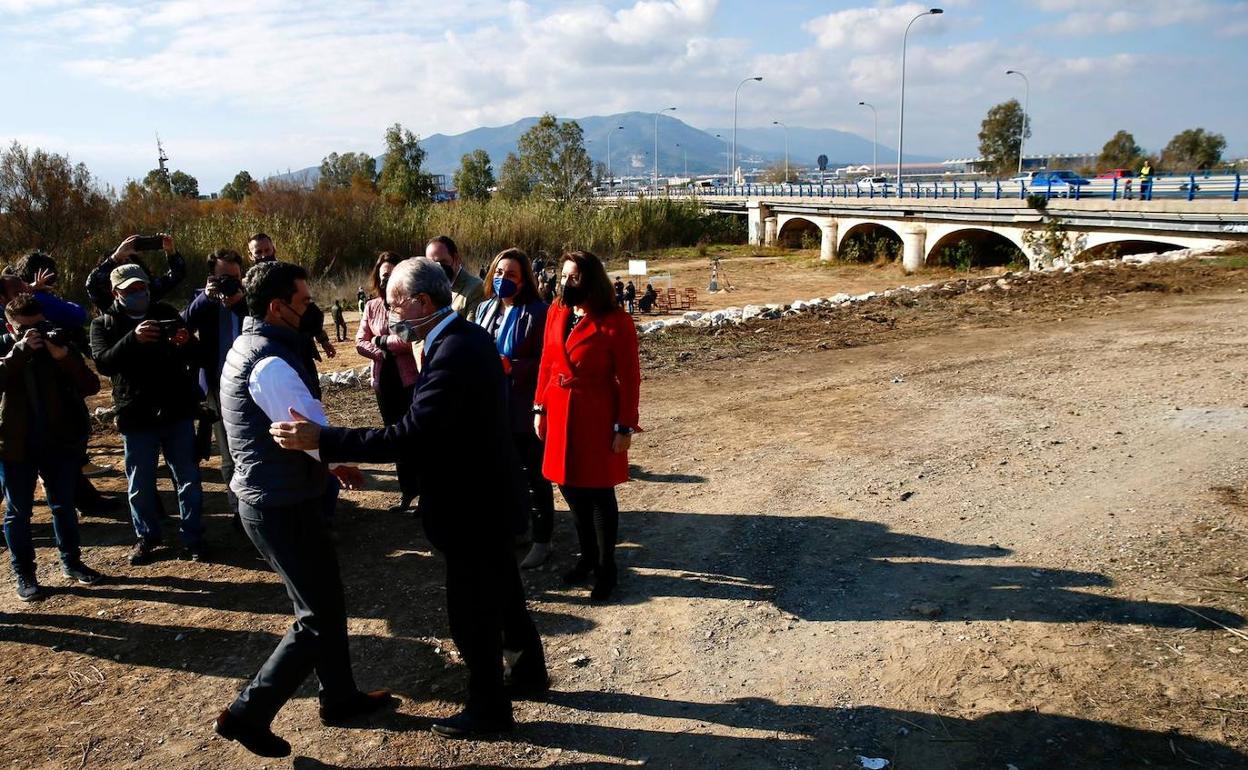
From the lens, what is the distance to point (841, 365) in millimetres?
9375

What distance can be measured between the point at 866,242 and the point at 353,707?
36506 mm

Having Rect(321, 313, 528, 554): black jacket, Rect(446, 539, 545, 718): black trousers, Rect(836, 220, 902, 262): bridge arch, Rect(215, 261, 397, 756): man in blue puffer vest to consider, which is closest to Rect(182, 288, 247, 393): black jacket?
Rect(215, 261, 397, 756): man in blue puffer vest

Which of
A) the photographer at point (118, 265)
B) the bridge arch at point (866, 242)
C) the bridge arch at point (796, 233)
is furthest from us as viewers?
the bridge arch at point (796, 233)

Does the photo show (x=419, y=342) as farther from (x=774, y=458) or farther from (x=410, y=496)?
(x=774, y=458)

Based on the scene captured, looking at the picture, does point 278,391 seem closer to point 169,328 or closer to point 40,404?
point 169,328

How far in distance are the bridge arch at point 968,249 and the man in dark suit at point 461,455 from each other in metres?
29.2

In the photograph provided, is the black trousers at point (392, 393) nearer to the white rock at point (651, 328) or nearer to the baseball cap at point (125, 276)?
the baseball cap at point (125, 276)

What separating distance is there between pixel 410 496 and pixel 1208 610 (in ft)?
14.9

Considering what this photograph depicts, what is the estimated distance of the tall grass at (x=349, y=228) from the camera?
2750cm

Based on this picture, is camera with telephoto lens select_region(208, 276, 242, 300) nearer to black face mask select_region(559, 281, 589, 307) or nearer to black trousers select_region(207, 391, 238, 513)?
black trousers select_region(207, 391, 238, 513)

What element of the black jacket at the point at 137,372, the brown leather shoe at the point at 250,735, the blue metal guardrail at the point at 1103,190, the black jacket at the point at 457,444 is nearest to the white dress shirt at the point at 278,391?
the black jacket at the point at 457,444

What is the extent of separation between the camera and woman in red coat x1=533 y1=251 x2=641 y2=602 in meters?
3.81

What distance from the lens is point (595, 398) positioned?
3850mm

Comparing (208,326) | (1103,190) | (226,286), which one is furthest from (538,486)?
(1103,190)
